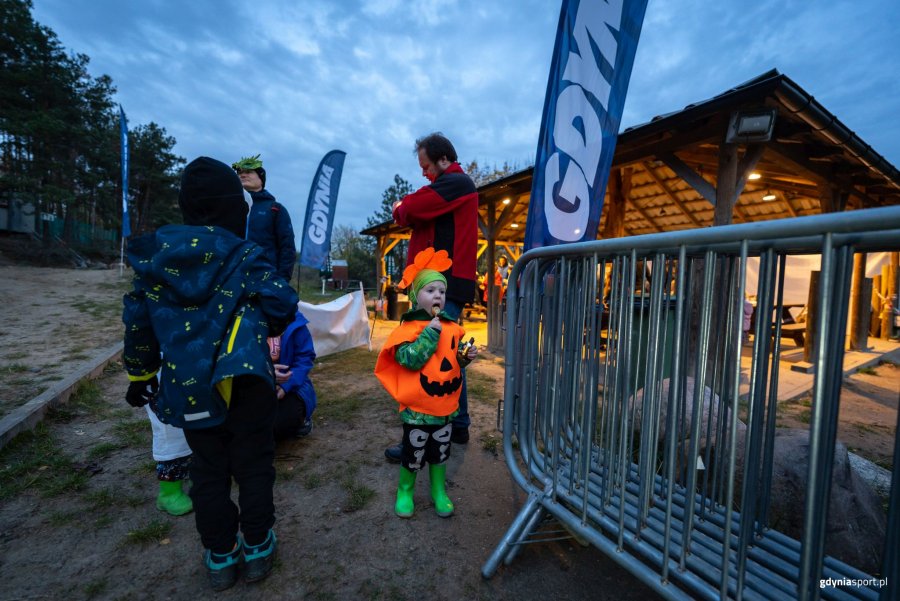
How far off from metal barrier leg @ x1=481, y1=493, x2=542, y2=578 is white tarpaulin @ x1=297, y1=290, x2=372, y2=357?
3952mm

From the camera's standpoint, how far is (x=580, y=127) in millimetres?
2799

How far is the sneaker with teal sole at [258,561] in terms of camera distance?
1.63 metres

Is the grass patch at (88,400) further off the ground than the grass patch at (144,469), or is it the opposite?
the grass patch at (88,400)

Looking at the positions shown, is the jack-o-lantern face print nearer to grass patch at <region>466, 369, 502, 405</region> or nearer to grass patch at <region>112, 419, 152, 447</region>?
grass patch at <region>466, 369, 502, 405</region>

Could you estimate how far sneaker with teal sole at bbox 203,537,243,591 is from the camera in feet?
5.27

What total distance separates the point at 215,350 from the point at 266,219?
6.35 feet

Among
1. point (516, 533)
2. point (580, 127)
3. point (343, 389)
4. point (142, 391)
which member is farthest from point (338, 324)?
point (516, 533)

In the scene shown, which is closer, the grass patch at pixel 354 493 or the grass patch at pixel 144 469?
the grass patch at pixel 354 493

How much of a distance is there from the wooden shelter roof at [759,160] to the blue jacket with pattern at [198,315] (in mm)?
4810

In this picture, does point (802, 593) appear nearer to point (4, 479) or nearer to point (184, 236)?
point (184, 236)

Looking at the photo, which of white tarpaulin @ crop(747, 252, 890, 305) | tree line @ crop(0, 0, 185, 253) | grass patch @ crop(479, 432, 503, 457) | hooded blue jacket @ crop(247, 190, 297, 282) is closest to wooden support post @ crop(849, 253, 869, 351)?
white tarpaulin @ crop(747, 252, 890, 305)

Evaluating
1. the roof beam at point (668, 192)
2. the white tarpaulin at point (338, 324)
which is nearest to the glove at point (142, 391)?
the white tarpaulin at point (338, 324)

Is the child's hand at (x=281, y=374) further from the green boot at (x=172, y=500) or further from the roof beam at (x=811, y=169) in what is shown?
the roof beam at (x=811, y=169)

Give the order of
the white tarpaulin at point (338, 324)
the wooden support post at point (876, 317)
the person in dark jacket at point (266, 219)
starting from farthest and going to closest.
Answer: the wooden support post at point (876, 317) < the white tarpaulin at point (338, 324) < the person in dark jacket at point (266, 219)
